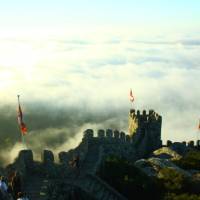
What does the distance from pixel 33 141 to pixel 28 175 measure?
126 metres

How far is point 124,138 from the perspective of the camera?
6047 centimetres

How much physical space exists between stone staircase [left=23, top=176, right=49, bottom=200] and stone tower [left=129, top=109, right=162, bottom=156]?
27.4 m

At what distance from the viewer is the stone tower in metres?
69.4

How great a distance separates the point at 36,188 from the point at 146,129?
3218cm

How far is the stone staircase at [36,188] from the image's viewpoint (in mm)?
38975

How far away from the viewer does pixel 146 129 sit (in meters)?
71.1

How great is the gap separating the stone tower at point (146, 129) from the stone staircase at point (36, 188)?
89.8 ft

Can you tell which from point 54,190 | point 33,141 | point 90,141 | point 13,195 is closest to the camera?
point 13,195

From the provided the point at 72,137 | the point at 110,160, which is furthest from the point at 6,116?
the point at 110,160

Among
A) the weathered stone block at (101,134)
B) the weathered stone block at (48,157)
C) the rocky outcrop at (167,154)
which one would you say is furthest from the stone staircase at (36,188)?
the rocky outcrop at (167,154)

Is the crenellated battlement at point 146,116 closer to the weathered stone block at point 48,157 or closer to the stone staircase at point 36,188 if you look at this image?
the weathered stone block at point 48,157

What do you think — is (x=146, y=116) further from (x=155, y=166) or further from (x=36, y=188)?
(x=36, y=188)

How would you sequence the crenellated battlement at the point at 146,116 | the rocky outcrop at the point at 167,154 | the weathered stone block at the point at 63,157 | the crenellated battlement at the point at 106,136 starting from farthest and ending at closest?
the crenellated battlement at the point at 146,116
the rocky outcrop at the point at 167,154
the crenellated battlement at the point at 106,136
the weathered stone block at the point at 63,157

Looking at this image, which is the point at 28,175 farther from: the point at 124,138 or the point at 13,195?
the point at 124,138
